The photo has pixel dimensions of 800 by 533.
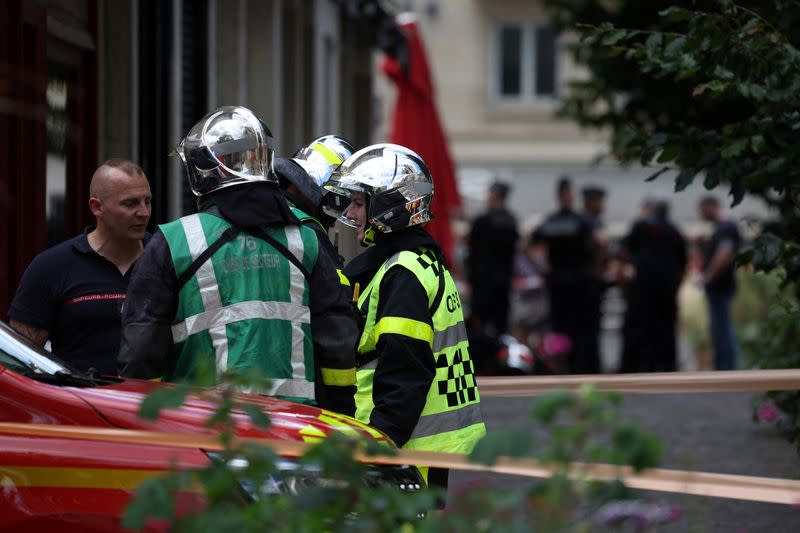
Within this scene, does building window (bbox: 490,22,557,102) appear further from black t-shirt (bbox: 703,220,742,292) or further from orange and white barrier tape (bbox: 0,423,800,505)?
orange and white barrier tape (bbox: 0,423,800,505)

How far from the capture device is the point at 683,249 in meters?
15.6

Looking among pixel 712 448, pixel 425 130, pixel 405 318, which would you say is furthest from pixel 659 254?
pixel 405 318

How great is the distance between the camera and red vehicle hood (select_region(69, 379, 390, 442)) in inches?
152

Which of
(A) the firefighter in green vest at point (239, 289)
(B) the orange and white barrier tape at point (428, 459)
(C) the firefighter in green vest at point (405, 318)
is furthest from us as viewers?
(C) the firefighter in green vest at point (405, 318)

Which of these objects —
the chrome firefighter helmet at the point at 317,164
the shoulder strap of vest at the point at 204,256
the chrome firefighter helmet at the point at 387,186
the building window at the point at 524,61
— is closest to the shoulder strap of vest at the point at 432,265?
the chrome firefighter helmet at the point at 387,186

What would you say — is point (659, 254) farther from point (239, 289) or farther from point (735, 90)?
point (239, 289)

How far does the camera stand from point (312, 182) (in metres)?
5.94

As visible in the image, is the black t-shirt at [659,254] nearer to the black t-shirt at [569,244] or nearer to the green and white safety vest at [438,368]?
the black t-shirt at [569,244]

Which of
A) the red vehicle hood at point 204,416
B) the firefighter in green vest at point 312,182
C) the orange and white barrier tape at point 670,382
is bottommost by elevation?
the orange and white barrier tape at point 670,382

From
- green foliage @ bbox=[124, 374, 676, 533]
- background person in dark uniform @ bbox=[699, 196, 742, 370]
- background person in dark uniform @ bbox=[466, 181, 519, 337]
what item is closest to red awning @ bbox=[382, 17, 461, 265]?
background person in dark uniform @ bbox=[466, 181, 519, 337]

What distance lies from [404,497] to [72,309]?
2977mm

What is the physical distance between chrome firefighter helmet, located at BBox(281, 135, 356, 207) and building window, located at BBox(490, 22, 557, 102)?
95.8 ft

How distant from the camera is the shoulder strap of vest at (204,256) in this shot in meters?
4.68

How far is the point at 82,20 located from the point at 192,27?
8.73 feet
